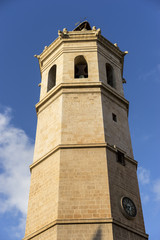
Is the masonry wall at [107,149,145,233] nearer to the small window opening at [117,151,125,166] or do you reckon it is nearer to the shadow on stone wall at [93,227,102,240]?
the small window opening at [117,151,125,166]

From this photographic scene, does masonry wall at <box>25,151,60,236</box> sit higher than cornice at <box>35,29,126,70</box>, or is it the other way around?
cornice at <box>35,29,126,70</box>

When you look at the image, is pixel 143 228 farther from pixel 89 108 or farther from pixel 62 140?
pixel 89 108

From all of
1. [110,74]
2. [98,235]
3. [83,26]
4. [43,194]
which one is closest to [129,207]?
[98,235]

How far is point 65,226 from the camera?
1303 centimetres

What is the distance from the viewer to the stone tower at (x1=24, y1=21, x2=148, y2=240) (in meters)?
13.4

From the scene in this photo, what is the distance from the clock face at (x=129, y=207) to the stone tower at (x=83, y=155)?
0.05m

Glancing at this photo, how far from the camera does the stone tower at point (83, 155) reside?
529 inches

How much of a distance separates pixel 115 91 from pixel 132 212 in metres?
7.68

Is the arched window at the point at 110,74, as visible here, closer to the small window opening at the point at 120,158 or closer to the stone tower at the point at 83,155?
the stone tower at the point at 83,155

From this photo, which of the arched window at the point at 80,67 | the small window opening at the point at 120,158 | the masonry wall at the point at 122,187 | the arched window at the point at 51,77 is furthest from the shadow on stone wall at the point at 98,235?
the arched window at the point at 80,67

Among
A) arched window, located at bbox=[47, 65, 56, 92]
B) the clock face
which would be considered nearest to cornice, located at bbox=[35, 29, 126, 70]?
arched window, located at bbox=[47, 65, 56, 92]

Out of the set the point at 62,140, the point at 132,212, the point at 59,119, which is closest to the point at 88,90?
the point at 59,119

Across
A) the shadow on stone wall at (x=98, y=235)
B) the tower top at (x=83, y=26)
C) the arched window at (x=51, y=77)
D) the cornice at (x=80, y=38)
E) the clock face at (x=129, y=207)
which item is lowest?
the shadow on stone wall at (x=98, y=235)

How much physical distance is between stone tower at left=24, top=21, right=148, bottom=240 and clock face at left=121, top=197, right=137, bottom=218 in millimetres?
52
